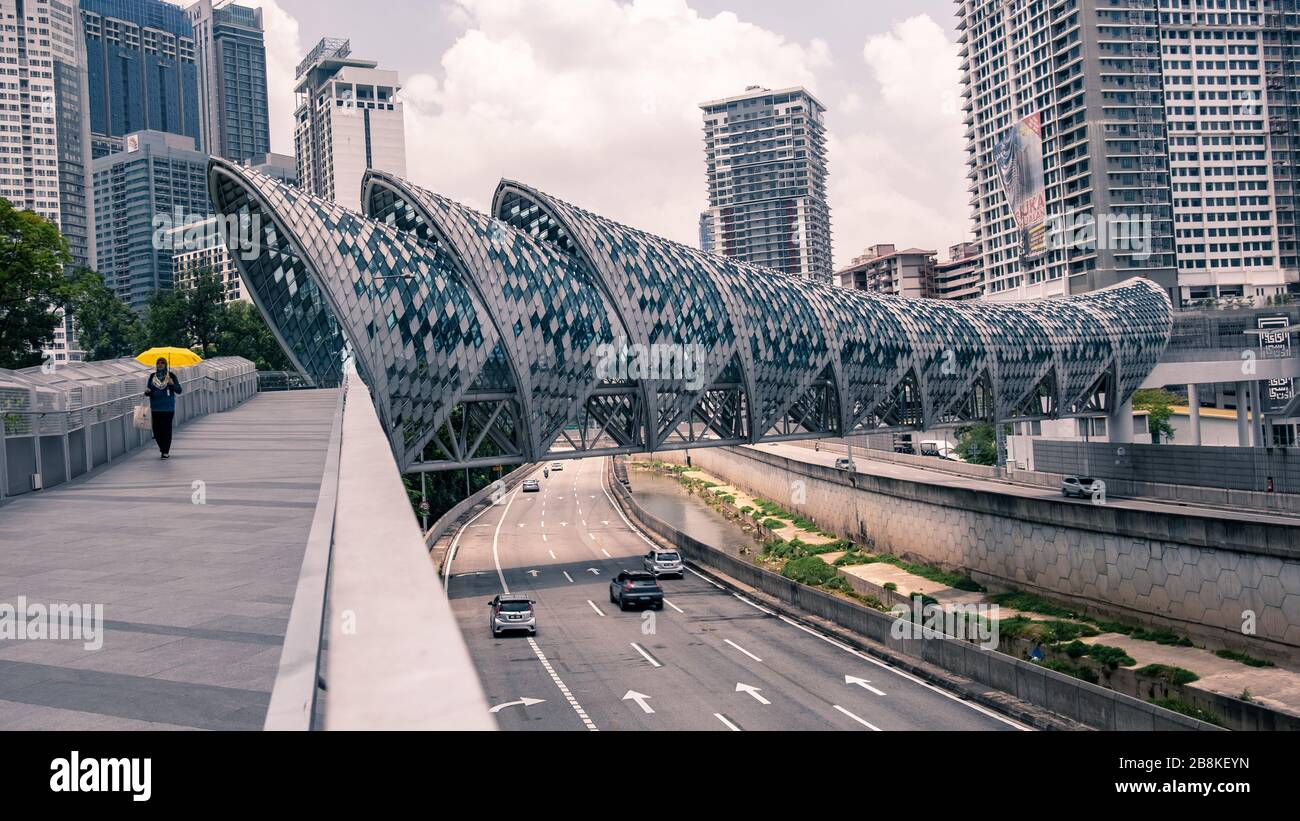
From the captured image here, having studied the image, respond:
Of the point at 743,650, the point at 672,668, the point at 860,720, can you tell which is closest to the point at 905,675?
the point at 860,720

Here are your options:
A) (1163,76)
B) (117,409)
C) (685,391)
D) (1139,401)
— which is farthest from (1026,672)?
(1163,76)

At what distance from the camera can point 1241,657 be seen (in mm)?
31234

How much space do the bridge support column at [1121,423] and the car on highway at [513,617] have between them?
222ft

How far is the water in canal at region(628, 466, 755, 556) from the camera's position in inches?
2813

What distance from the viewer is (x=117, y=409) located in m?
19.6

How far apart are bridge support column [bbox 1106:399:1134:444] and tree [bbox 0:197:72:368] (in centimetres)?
8165

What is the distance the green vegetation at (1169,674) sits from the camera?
29.0 metres

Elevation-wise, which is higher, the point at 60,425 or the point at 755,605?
the point at 60,425

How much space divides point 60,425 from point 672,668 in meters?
21.3

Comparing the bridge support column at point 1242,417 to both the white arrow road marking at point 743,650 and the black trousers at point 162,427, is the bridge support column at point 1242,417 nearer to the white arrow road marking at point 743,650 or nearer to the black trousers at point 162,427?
the white arrow road marking at point 743,650

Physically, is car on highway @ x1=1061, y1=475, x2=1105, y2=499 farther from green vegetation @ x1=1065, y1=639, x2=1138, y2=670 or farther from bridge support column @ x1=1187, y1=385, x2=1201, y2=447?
bridge support column @ x1=1187, y1=385, x2=1201, y2=447

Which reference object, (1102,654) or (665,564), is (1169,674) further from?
(665,564)

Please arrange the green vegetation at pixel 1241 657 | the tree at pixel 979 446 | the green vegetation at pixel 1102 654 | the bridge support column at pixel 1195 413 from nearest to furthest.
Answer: the green vegetation at pixel 1241 657 → the green vegetation at pixel 1102 654 → the bridge support column at pixel 1195 413 → the tree at pixel 979 446

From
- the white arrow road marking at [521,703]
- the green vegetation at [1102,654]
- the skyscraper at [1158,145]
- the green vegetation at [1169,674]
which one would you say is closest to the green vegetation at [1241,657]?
the green vegetation at [1169,674]
